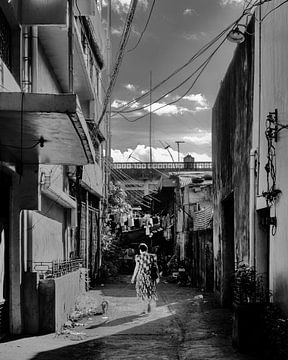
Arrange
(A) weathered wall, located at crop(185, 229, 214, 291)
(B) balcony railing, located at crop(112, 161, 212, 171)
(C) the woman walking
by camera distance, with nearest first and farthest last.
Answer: (C) the woman walking, (A) weathered wall, located at crop(185, 229, 214, 291), (B) balcony railing, located at crop(112, 161, 212, 171)

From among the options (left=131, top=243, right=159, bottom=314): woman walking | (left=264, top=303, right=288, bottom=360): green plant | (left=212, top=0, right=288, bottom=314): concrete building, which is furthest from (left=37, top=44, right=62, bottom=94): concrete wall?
(left=264, top=303, right=288, bottom=360): green plant

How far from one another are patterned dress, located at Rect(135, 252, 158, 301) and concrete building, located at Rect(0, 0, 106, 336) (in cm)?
181

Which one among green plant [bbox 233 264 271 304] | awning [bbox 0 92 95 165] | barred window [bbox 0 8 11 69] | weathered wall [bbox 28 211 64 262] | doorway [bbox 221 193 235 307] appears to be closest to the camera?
awning [bbox 0 92 95 165]

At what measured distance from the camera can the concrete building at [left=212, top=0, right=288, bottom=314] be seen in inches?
374

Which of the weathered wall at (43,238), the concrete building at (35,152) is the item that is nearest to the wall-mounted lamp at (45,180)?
the concrete building at (35,152)

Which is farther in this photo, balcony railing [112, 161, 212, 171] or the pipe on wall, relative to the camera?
balcony railing [112, 161, 212, 171]

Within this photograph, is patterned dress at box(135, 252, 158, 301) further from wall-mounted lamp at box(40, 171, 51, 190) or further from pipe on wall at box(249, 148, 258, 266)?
pipe on wall at box(249, 148, 258, 266)

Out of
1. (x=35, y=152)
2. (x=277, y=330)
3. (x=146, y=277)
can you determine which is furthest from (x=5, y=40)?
(x=146, y=277)

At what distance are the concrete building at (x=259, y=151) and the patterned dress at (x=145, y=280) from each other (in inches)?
87.6

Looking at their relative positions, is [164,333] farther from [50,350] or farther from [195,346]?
[50,350]

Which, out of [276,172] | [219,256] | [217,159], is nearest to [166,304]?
[219,256]

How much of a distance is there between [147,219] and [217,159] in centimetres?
1822

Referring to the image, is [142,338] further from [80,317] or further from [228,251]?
[228,251]

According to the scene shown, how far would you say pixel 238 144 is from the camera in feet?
47.1
